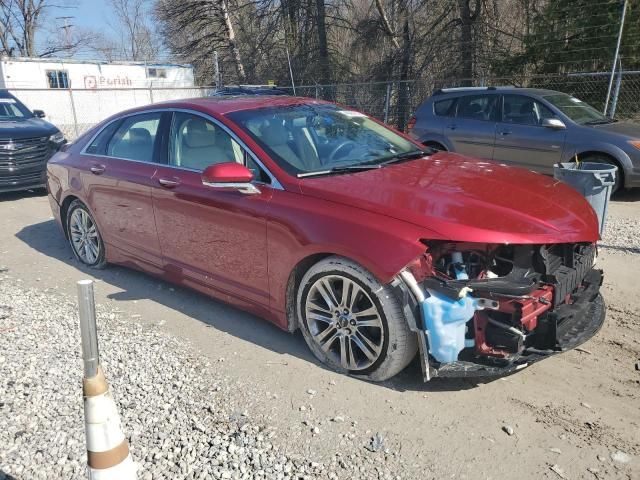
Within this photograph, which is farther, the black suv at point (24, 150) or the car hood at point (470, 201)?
the black suv at point (24, 150)

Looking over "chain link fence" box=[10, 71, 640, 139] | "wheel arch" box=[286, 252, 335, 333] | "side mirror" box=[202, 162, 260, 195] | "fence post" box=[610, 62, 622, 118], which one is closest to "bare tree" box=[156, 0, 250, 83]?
"chain link fence" box=[10, 71, 640, 139]

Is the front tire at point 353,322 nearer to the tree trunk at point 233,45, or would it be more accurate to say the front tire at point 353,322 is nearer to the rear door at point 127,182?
the rear door at point 127,182

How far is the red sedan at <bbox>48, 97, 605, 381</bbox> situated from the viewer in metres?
2.93

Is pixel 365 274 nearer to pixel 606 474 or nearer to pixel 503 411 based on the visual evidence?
pixel 503 411

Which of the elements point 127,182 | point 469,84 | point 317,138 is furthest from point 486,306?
point 469,84

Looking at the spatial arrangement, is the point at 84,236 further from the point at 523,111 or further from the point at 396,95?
the point at 396,95

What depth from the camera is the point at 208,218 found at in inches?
156

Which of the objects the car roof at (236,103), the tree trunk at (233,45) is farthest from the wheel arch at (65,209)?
the tree trunk at (233,45)

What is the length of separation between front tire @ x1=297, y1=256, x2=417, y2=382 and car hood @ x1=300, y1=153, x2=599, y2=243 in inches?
16.4

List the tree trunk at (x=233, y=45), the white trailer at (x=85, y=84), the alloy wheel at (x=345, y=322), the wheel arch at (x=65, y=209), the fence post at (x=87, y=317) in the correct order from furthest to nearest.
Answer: the tree trunk at (x=233, y=45) → the white trailer at (x=85, y=84) → the wheel arch at (x=65, y=209) → the alloy wheel at (x=345, y=322) → the fence post at (x=87, y=317)

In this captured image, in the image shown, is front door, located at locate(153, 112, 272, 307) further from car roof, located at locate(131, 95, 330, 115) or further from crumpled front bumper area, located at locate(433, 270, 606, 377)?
crumpled front bumper area, located at locate(433, 270, 606, 377)

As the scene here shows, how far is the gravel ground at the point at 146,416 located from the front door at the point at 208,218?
1.87ft

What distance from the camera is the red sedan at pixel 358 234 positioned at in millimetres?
2932

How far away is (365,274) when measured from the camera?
3.08 meters
